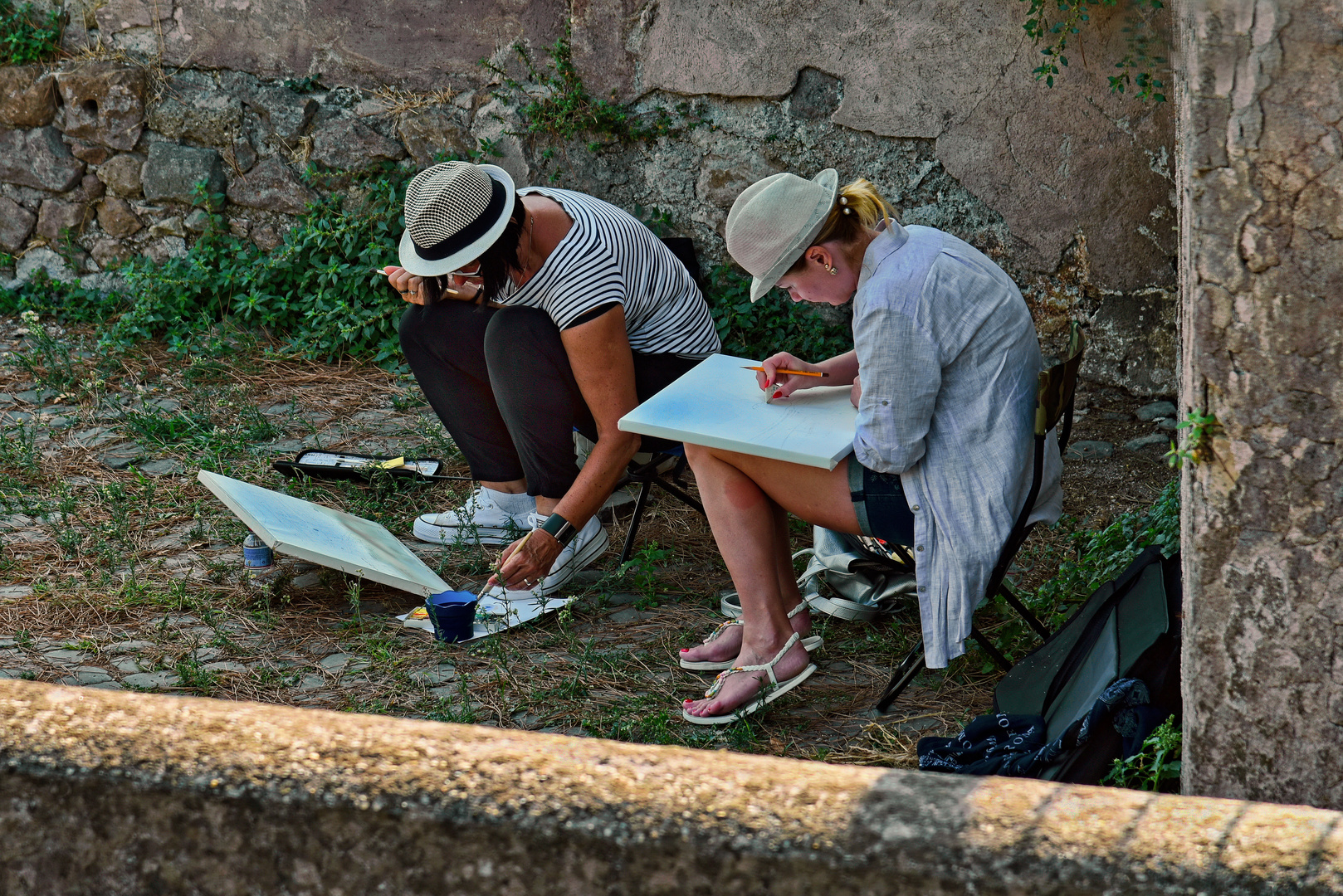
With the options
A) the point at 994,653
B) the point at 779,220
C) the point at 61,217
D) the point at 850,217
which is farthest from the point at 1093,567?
the point at 61,217

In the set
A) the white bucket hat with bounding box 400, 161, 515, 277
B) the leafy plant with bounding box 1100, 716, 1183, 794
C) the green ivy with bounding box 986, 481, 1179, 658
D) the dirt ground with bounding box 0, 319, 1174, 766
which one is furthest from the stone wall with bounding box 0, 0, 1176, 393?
the leafy plant with bounding box 1100, 716, 1183, 794

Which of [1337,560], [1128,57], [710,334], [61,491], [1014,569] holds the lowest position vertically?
[1014,569]

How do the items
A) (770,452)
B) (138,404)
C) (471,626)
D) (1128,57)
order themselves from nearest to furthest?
(770,452) < (471,626) < (1128,57) < (138,404)

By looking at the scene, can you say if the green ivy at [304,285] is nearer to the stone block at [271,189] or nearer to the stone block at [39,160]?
the stone block at [271,189]

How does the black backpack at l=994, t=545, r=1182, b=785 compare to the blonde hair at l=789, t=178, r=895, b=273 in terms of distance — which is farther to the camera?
the blonde hair at l=789, t=178, r=895, b=273

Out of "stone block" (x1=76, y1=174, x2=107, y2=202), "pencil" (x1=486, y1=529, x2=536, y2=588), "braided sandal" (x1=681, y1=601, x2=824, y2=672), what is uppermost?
"stone block" (x1=76, y1=174, x2=107, y2=202)

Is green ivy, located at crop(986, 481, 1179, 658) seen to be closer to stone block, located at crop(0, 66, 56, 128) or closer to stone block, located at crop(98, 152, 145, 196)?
stone block, located at crop(98, 152, 145, 196)

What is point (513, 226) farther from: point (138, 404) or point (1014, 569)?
point (138, 404)

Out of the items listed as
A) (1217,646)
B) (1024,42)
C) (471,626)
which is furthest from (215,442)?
(1217,646)

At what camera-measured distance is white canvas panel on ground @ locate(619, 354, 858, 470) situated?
2578 millimetres

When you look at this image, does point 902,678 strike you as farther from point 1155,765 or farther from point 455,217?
point 455,217

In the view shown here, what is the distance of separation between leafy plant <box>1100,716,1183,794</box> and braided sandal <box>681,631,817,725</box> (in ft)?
3.10

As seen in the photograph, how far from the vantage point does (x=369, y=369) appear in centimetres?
542

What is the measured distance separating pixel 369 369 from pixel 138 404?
101cm
